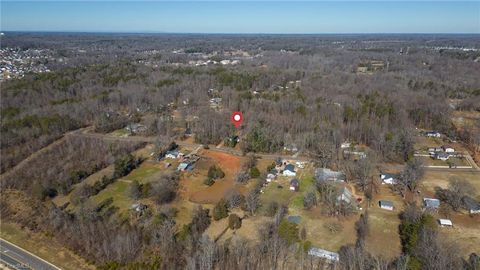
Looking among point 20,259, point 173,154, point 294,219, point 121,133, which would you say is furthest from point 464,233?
point 121,133

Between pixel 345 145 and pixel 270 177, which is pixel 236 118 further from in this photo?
pixel 270 177

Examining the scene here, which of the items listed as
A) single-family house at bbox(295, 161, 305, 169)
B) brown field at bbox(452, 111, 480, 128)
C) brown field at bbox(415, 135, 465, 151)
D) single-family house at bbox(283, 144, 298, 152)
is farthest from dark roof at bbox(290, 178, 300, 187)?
brown field at bbox(452, 111, 480, 128)

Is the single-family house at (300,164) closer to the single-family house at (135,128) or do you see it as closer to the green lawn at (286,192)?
the green lawn at (286,192)

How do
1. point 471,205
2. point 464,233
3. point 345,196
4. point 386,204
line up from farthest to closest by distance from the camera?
point 345,196 → point 386,204 → point 471,205 → point 464,233

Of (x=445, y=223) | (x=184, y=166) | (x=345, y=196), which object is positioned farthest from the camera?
(x=184, y=166)

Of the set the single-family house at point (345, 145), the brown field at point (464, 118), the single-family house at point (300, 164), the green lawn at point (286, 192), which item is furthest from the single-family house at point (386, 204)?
the brown field at point (464, 118)

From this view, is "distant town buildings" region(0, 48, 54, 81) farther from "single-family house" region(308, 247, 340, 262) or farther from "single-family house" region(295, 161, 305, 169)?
"single-family house" region(308, 247, 340, 262)
